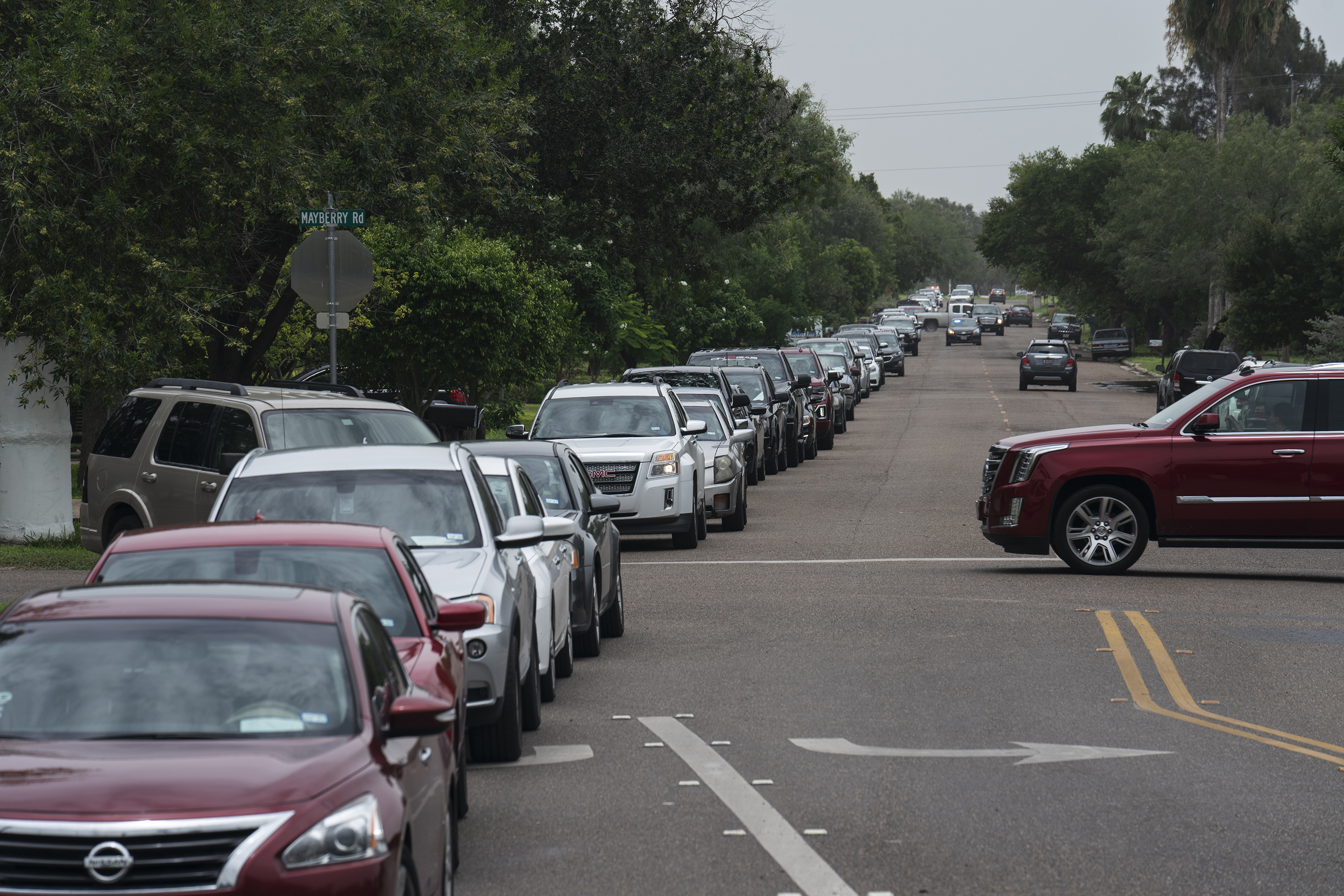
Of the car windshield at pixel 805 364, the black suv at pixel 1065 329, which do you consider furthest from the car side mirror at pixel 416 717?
the black suv at pixel 1065 329

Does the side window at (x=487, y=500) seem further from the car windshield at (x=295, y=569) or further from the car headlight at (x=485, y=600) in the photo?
the car windshield at (x=295, y=569)

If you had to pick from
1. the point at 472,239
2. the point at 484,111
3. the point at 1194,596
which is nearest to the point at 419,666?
the point at 1194,596

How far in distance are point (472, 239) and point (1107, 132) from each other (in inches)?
3189

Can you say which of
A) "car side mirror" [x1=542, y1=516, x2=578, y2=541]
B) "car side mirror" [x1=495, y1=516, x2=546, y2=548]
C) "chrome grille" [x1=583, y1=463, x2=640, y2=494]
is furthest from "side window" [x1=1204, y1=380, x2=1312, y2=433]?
"car side mirror" [x1=495, y1=516, x2=546, y2=548]

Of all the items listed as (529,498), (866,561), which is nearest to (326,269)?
(866,561)

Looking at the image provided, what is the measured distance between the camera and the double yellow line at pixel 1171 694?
9.08m

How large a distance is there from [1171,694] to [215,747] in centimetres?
711

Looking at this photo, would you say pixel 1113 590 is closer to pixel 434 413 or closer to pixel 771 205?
pixel 434 413

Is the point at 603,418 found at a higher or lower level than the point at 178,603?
lower

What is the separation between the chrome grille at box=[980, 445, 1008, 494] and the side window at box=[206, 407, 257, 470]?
23.2ft

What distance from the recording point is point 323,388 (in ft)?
57.0

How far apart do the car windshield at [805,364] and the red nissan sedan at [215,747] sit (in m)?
32.0

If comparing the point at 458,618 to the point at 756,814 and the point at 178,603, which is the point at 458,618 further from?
the point at 756,814

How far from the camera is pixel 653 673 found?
11383 millimetres
